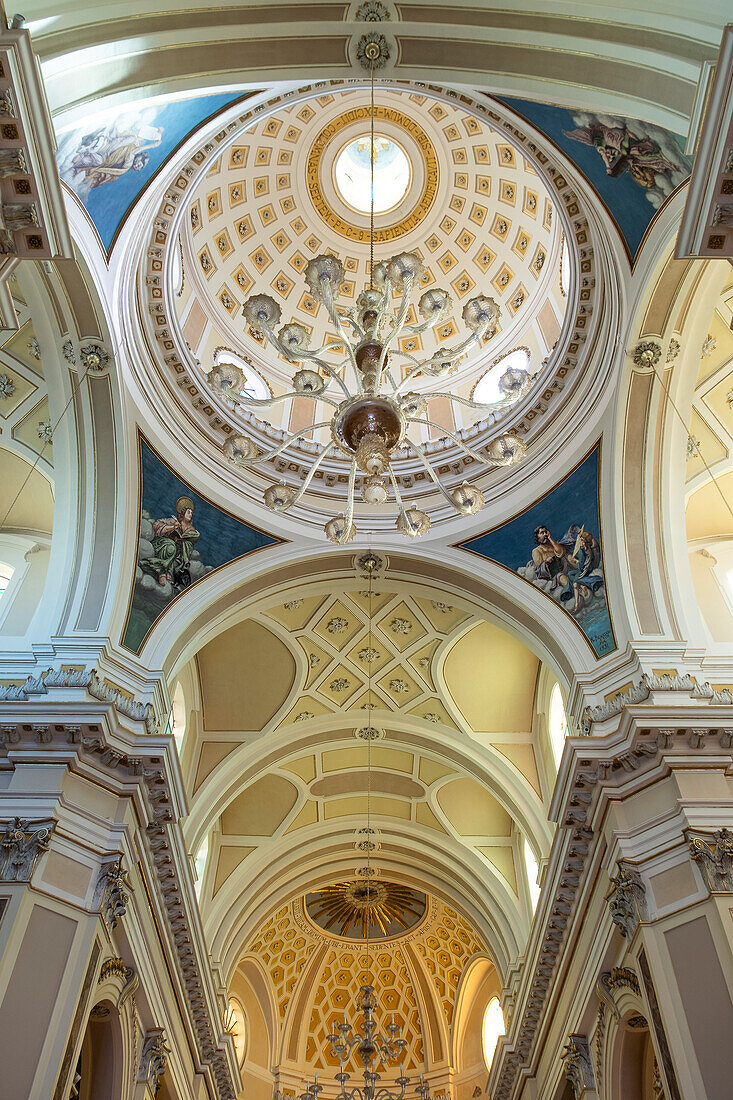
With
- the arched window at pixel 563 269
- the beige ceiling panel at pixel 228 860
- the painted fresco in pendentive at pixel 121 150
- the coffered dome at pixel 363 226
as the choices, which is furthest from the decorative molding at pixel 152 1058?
the arched window at pixel 563 269

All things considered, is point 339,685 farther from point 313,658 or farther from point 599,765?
point 599,765

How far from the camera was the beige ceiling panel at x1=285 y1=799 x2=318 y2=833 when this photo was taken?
17719mm

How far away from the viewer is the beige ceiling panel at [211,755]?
1532cm

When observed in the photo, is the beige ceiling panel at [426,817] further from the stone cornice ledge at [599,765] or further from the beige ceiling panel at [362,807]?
the stone cornice ledge at [599,765]

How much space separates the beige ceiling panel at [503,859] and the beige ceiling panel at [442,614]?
5.08 meters

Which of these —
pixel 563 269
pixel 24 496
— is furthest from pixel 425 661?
pixel 24 496

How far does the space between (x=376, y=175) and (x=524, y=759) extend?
467 inches

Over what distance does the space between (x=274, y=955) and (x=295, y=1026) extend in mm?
1847

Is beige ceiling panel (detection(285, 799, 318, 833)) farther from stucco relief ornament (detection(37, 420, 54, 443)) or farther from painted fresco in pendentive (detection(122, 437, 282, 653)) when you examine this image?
stucco relief ornament (detection(37, 420, 54, 443))

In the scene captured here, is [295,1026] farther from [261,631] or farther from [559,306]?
[559,306]

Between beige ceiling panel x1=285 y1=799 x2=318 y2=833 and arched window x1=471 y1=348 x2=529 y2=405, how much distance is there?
8631mm

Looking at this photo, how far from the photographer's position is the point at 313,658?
15.4 m

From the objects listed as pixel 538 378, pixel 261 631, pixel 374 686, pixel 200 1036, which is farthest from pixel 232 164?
pixel 200 1036

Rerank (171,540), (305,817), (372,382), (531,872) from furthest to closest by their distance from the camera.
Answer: (305,817), (531,872), (171,540), (372,382)
